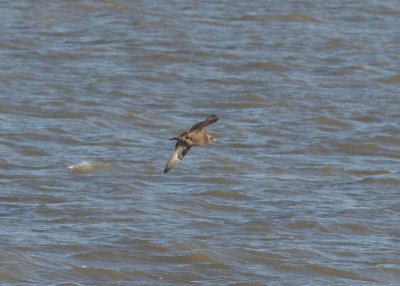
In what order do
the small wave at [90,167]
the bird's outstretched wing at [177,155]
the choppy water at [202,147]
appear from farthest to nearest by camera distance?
the small wave at [90,167], the choppy water at [202,147], the bird's outstretched wing at [177,155]

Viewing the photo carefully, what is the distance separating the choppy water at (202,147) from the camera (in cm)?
1340

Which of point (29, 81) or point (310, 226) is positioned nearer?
point (310, 226)

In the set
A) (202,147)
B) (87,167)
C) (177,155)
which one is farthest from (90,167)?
(177,155)

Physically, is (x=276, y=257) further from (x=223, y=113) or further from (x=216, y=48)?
(x=216, y=48)

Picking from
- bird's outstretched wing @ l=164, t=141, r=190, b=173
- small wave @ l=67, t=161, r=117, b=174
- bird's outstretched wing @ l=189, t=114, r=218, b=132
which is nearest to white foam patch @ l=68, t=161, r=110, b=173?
small wave @ l=67, t=161, r=117, b=174

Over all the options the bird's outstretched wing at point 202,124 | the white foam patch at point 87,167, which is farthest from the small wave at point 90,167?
the bird's outstretched wing at point 202,124

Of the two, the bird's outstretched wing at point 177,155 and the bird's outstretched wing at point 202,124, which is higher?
the bird's outstretched wing at point 202,124

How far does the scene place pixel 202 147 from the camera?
17781 millimetres

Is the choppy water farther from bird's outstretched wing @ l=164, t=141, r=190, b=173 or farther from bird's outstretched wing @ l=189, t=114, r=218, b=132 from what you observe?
bird's outstretched wing @ l=189, t=114, r=218, b=132

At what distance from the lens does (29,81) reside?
20953 millimetres

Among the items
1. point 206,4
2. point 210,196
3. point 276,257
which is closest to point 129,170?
point 210,196

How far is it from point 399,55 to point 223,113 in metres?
5.24

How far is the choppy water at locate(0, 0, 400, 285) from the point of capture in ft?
44.0

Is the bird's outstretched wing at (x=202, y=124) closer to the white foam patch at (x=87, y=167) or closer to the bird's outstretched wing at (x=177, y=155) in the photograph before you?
the bird's outstretched wing at (x=177, y=155)
